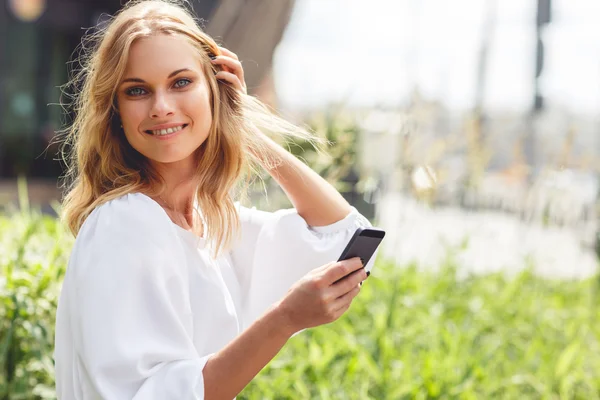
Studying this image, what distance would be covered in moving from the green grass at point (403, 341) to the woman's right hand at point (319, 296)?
138 centimetres

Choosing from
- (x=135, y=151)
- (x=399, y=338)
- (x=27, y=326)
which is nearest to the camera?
(x=135, y=151)

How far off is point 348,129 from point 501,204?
18.6ft

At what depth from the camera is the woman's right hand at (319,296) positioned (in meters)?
1.44

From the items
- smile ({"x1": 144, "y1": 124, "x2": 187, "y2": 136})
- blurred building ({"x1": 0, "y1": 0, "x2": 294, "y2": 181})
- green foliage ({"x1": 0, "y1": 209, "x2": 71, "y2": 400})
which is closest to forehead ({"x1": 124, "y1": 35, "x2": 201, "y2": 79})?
smile ({"x1": 144, "y1": 124, "x2": 187, "y2": 136})

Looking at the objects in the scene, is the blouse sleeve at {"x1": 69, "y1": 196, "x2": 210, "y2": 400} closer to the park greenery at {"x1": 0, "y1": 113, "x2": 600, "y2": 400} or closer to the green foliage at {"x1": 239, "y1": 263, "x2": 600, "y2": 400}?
the park greenery at {"x1": 0, "y1": 113, "x2": 600, "y2": 400}

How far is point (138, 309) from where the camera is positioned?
56.6 inches

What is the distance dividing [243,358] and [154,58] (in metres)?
0.64

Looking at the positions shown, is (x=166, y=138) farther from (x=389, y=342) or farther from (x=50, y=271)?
(x=389, y=342)

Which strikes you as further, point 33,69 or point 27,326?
point 33,69

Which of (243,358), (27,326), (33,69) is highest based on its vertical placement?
(243,358)

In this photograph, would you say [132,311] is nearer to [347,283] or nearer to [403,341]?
[347,283]

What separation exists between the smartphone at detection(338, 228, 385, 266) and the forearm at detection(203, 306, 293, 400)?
0.60ft

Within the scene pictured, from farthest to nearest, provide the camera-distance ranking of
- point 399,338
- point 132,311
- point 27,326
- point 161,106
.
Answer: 1. point 399,338
2. point 27,326
3. point 161,106
4. point 132,311

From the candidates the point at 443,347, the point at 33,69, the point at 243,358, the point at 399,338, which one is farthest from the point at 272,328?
the point at 33,69
